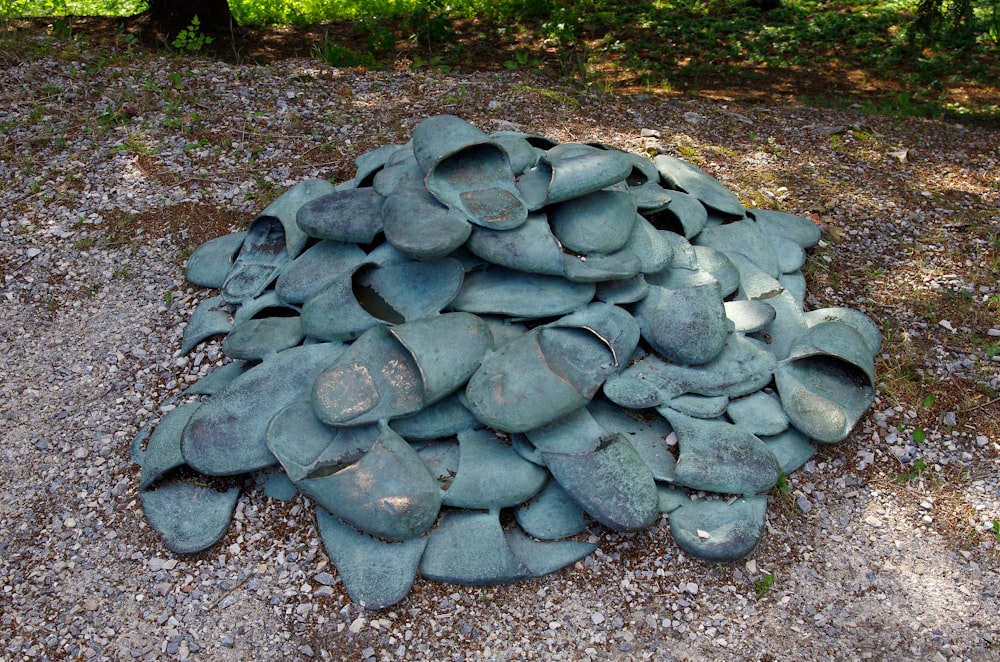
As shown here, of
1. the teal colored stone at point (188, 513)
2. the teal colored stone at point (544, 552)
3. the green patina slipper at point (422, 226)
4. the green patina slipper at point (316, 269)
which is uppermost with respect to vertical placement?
the green patina slipper at point (422, 226)

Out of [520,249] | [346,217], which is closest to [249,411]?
[346,217]

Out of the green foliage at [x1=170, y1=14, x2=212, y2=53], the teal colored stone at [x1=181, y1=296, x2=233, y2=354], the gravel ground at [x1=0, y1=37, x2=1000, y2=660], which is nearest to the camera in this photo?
the gravel ground at [x1=0, y1=37, x2=1000, y2=660]

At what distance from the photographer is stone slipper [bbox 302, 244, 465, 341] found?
224 centimetres

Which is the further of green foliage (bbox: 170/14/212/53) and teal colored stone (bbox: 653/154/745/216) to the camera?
green foliage (bbox: 170/14/212/53)

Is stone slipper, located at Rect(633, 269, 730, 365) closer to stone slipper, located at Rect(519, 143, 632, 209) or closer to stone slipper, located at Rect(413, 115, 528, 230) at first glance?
stone slipper, located at Rect(519, 143, 632, 209)

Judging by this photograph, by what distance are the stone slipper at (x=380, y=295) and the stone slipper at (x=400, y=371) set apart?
11 cm

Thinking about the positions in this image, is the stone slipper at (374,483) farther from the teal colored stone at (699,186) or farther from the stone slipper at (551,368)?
the teal colored stone at (699,186)

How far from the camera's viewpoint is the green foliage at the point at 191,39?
4652 mm

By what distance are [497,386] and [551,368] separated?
0.16 metres

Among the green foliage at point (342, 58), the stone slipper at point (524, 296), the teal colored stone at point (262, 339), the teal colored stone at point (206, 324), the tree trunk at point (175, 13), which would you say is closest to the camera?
the stone slipper at point (524, 296)

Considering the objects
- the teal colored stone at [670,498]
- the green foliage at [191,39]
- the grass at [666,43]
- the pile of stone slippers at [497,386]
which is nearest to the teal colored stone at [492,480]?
the pile of stone slippers at [497,386]

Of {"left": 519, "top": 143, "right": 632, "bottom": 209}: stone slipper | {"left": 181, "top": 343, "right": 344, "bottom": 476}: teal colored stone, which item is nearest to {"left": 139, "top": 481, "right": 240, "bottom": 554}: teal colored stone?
{"left": 181, "top": 343, "right": 344, "bottom": 476}: teal colored stone

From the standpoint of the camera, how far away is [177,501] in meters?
2.24

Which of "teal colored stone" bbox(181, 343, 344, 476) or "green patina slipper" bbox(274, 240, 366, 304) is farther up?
"green patina slipper" bbox(274, 240, 366, 304)
